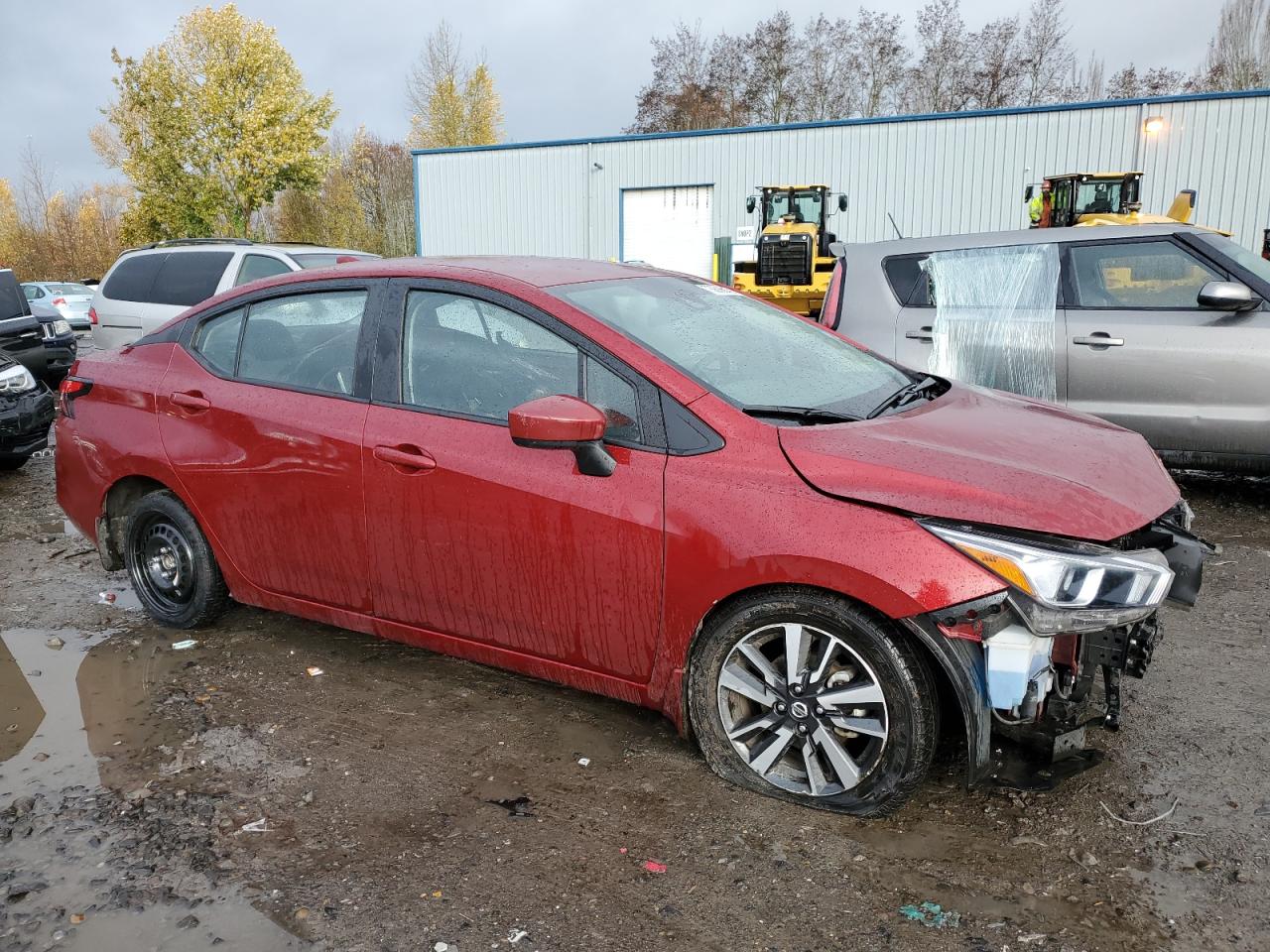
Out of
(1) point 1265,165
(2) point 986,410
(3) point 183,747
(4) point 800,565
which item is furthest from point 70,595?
(1) point 1265,165

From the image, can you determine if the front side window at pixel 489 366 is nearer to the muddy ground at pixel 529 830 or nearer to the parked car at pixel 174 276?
the muddy ground at pixel 529 830

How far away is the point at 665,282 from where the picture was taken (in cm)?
377

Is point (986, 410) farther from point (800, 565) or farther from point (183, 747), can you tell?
point (183, 747)

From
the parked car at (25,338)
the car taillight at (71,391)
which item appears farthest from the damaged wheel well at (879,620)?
the parked car at (25,338)

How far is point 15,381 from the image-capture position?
7.98m

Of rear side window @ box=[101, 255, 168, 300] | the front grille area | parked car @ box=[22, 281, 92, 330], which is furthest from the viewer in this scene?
parked car @ box=[22, 281, 92, 330]

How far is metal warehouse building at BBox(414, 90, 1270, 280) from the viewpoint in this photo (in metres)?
22.3

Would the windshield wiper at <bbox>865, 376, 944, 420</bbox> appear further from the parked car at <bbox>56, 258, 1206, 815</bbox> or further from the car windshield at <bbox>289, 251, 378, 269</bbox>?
the car windshield at <bbox>289, 251, 378, 269</bbox>

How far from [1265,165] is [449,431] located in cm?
2456

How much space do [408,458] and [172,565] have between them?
5.45ft

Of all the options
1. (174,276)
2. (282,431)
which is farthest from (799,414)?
(174,276)

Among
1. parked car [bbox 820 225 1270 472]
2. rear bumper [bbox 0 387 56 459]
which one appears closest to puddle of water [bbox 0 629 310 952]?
rear bumper [bbox 0 387 56 459]

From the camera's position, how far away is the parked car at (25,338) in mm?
10867

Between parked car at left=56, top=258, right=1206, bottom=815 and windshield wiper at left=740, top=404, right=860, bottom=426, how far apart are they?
0.5 inches
